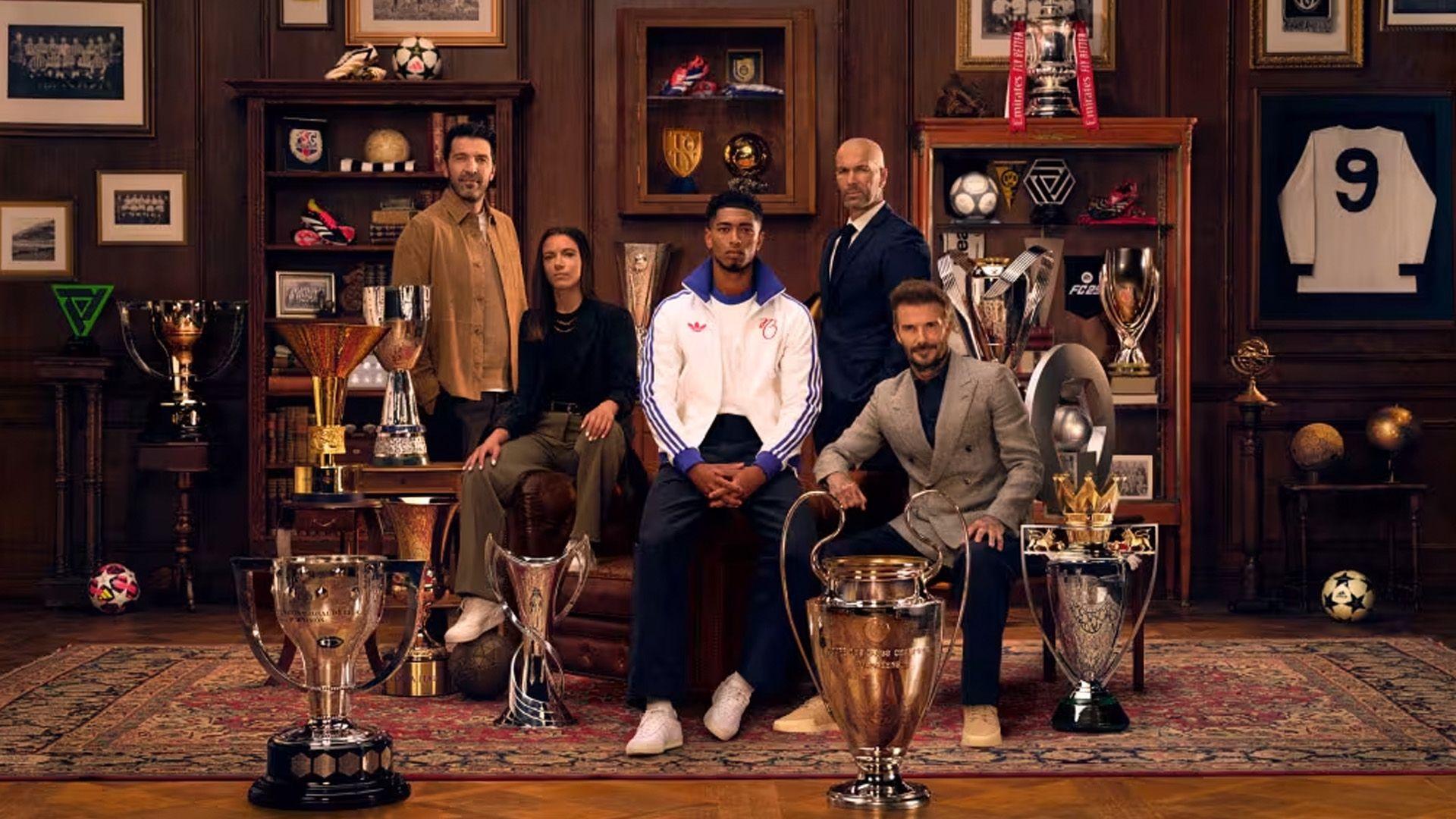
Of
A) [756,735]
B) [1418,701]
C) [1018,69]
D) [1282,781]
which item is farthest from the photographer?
[1018,69]

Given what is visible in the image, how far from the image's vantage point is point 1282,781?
14.8ft

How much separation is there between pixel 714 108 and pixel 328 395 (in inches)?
117

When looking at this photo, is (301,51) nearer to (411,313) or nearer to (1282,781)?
(411,313)

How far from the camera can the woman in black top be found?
5.80 metres

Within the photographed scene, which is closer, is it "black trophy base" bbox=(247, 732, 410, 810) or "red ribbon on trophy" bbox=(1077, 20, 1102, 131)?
"black trophy base" bbox=(247, 732, 410, 810)

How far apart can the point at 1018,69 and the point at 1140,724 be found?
334cm

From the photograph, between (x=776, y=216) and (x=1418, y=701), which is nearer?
(x=1418, y=701)

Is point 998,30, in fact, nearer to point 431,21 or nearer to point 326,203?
point 431,21

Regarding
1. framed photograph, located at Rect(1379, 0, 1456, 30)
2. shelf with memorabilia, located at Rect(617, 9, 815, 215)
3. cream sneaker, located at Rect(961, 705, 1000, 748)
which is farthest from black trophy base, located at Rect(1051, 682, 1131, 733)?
framed photograph, located at Rect(1379, 0, 1456, 30)

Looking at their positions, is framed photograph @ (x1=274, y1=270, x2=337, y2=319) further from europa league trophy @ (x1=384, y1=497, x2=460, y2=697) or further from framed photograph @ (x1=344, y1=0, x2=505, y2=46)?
europa league trophy @ (x1=384, y1=497, x2=460, y2=697)

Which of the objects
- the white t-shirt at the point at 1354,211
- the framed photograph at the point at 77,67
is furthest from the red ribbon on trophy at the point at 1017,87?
the framed photograph at the point at 77,67

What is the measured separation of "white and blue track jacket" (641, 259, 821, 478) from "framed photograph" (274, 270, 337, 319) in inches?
114

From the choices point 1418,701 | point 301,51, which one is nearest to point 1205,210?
point 1418,701

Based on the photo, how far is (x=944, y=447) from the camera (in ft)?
17.5
